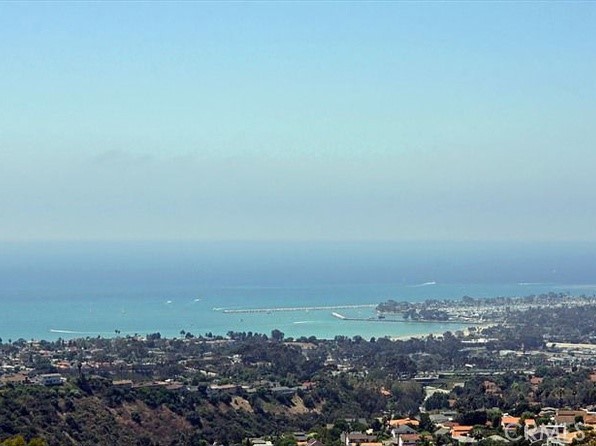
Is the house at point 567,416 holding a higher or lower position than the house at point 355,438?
higher

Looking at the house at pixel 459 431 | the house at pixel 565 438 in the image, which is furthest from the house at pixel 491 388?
the house at pixel 565 438

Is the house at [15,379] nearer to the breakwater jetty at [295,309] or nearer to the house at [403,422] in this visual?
the house at [403,422]

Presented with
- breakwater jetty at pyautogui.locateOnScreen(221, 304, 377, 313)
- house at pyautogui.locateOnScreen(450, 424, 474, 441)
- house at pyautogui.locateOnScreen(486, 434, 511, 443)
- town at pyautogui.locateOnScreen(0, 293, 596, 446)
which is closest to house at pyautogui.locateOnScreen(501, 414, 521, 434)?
town at pyautogui.locateOnScreen(0, 293, 596, 446)

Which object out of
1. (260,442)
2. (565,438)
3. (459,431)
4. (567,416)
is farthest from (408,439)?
(567,416)

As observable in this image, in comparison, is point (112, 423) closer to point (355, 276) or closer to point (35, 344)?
point (35, 344)

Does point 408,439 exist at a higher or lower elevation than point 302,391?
higher

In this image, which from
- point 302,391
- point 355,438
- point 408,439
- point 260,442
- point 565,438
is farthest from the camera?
point 302,391

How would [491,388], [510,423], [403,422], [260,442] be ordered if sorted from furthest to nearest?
[491,388] → [403,422] → [260,442] → [510,423]

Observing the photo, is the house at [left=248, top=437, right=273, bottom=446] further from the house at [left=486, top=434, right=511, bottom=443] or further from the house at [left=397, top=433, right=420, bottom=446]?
the house at [left=486, top=434, right=511, bottom=443]

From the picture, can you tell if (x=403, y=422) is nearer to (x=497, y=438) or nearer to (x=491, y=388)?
(x=497, y=438)

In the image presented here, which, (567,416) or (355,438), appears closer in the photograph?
(355,438)

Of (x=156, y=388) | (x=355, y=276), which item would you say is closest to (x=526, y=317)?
(x=156, y=388)
